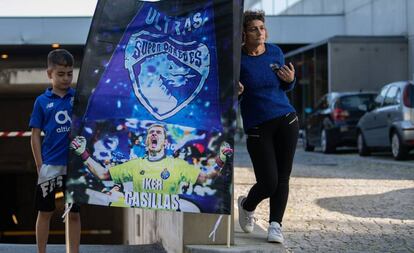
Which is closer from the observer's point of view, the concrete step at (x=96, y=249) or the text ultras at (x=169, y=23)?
the text ultras at (x=169, y=23)

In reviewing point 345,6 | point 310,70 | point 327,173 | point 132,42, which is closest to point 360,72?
point 310,70

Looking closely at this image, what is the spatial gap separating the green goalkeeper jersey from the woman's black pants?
0.56 metres

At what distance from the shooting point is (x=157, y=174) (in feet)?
16.3

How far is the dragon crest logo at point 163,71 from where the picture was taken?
5.02 meters

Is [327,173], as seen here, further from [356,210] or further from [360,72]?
[360,72]

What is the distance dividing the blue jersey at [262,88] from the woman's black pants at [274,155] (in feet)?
0.20

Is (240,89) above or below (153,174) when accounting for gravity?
above

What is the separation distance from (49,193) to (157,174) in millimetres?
814

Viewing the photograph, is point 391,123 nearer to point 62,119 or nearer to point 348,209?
point 348,209

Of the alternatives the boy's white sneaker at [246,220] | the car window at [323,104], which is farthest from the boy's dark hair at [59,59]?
the car window at [323,104]

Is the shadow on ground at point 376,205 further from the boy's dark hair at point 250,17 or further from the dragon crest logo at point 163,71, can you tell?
the dragon crest logo at point 163,71

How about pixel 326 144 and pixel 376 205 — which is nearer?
pixel 376 205

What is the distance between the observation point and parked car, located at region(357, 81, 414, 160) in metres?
14.1

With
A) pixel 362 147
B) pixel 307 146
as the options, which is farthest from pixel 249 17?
pixel 307 146
